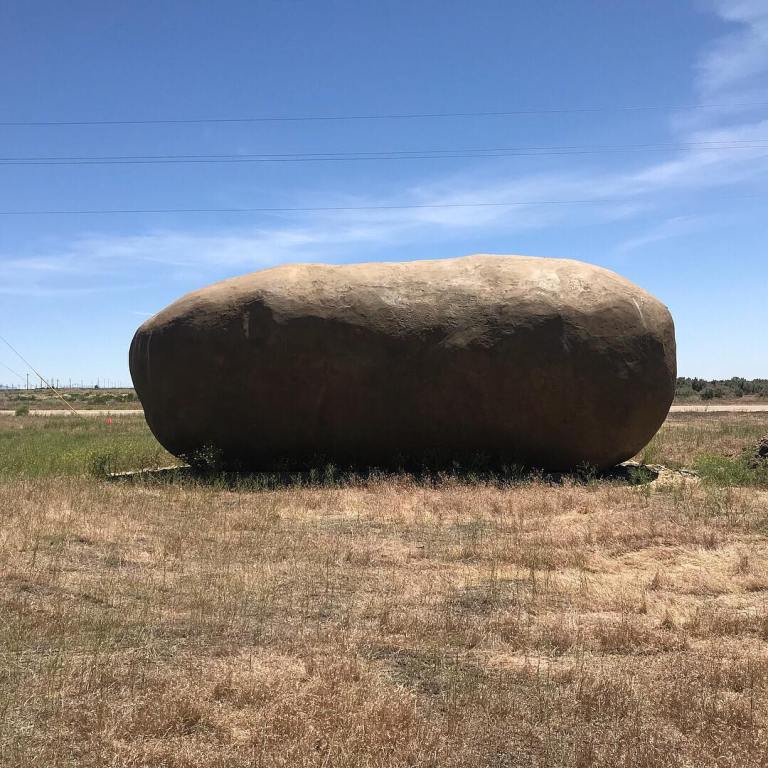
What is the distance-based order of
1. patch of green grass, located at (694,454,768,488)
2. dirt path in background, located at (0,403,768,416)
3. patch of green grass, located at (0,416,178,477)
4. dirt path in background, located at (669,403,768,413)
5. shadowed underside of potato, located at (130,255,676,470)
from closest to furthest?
patch of green grass, located at (694,454,768,488), shadowed underside of potato, located at (130,255,676,470), patch of green grass, located at (0,416,178,477), dirt path in background, located at (669,403,768,413), dirt path in background, located at (0,403,768,416)

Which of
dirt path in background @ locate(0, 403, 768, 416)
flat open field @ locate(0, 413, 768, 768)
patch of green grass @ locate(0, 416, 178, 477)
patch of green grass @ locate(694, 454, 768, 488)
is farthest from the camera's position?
dirt path in background @ locate(0, 403, 768, 416)

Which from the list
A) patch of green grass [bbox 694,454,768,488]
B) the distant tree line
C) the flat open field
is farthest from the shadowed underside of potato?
the distant tree line

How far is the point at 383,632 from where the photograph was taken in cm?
478

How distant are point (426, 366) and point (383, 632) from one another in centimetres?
696

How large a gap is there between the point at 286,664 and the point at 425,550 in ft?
10.2

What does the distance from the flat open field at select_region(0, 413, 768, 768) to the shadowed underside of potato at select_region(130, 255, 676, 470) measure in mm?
2219

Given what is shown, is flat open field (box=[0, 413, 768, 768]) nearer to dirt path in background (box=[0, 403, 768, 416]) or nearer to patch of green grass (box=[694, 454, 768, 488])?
patch of green grass (box=[694, 454, 768, 488])

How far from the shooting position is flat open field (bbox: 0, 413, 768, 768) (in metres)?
3.38

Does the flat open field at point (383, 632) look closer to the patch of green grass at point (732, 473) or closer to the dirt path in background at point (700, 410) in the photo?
the patch of green grass at point (732, 473)

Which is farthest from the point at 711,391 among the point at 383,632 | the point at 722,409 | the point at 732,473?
the point at 383,632

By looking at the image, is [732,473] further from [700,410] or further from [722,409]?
[722,409]

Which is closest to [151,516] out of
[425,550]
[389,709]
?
[425,550]

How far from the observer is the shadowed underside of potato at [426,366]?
37.3 ft

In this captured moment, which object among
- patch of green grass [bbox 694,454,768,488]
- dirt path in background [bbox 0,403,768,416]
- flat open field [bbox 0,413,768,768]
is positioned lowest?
flat open field [bbox 0,413,768,768]
